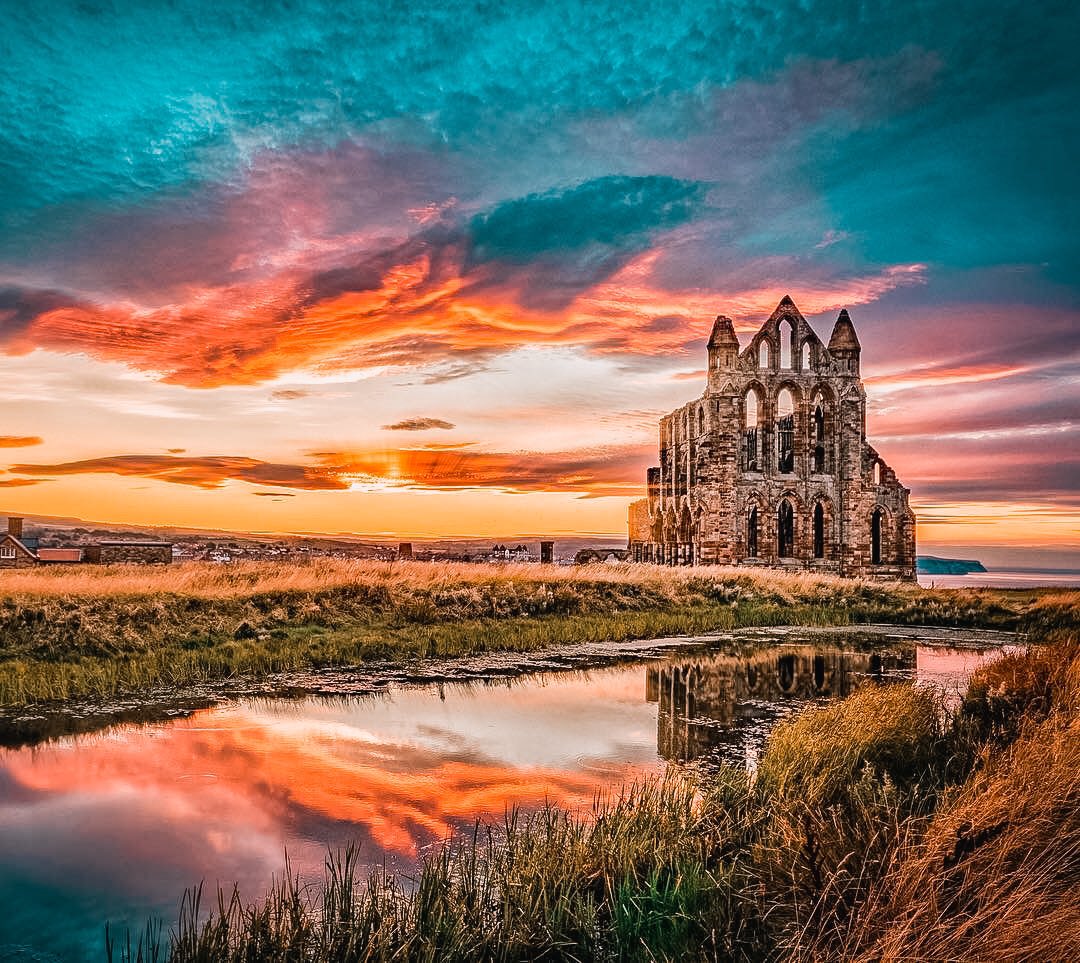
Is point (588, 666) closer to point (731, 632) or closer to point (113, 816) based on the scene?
point (731, 632)

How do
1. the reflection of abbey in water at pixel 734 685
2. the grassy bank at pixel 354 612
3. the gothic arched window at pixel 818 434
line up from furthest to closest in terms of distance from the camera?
1. the gothic arched window at pixel 818 434
2. the grassy bank at pixel 354 612
3. the reflection of abbey in water at pixel 734 685

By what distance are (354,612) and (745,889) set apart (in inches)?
702

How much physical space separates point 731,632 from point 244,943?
23.2 metres

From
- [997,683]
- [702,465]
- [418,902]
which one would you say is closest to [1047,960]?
[418,902]

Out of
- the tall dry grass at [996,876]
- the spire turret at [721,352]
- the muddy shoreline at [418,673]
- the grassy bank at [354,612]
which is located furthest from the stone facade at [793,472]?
the tall dry grass at [996,876]

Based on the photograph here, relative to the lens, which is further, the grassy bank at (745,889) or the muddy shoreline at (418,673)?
the muddy shoreline at (418,673)

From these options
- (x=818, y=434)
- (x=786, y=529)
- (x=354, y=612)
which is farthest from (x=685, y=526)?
(x=354, y=612)

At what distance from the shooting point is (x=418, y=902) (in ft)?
18.3

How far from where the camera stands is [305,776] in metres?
9.84

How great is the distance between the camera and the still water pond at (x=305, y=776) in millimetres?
6961

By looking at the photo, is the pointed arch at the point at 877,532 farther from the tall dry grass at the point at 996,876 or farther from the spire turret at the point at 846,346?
the tall dry grass at the point at 996,876

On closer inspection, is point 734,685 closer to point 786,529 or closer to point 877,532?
point 786,529

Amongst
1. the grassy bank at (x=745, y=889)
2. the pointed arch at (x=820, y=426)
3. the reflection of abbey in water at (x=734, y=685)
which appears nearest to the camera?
the grassy bank at (x=745, y=889)

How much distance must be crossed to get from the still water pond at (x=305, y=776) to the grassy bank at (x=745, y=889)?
760 millimetres
